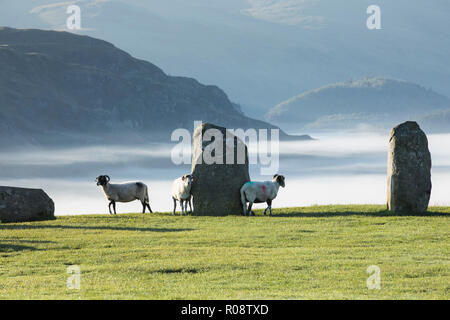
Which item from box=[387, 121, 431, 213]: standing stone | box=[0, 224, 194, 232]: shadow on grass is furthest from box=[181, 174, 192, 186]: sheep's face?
box=[387, 121, 431, 213]: standing stone

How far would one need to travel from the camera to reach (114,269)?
2112 cm

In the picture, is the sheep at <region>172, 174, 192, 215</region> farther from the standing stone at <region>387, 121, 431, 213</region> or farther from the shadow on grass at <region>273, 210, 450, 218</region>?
the standing stone at <region>387, 121, 431, 213</region>

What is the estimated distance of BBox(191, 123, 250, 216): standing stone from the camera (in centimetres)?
3706

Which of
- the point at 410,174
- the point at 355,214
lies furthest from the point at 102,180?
the point at 410,174

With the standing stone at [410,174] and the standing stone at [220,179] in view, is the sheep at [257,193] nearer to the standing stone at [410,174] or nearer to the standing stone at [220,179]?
the standing stone at [220,179]

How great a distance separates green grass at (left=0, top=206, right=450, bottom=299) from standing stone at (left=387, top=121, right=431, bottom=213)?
998mm

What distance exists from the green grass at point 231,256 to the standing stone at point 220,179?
1753 mm

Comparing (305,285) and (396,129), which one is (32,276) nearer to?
(305,285)

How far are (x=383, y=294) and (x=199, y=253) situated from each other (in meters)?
8.06

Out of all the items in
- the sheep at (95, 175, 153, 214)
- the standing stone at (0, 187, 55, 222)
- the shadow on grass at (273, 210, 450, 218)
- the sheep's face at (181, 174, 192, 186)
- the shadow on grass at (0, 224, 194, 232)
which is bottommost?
the shadow on grass at (0, 224, 194, 232)

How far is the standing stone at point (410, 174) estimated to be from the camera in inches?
1385

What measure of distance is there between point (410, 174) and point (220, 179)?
29.9 ft

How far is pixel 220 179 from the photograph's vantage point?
37062 millimetres
